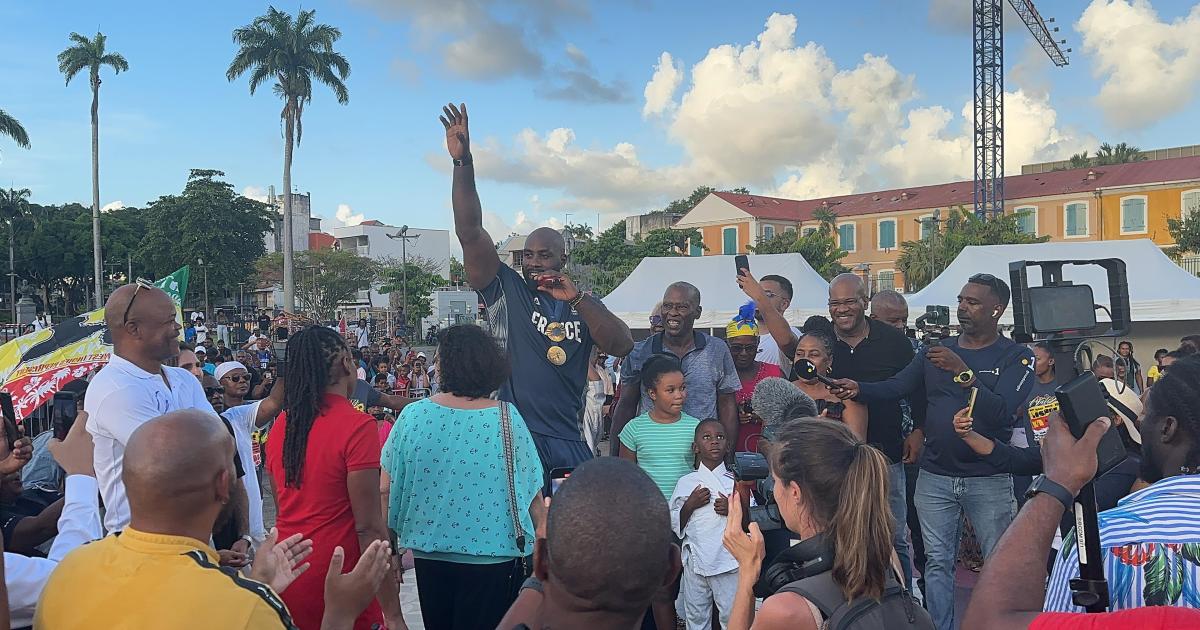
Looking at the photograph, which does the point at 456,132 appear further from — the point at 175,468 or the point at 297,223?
the point at 297,223

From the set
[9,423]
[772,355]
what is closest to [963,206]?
[772,355]

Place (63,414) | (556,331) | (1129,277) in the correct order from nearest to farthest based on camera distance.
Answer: (556,331) → (63,414) → (1129,277)

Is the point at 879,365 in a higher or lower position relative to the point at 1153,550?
higher

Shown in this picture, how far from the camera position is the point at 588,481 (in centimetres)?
169

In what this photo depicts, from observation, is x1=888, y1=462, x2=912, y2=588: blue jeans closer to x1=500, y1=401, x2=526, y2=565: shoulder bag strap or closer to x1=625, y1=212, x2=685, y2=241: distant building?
x1=500, y1=401, x2=526, y2=565: shoulder bag strap

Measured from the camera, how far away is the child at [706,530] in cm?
404

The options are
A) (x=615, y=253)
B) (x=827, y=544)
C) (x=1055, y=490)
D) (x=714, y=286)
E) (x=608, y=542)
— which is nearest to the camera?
(x=608, y=542)

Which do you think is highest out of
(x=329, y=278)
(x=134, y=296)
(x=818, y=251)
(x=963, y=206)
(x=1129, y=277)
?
(x=963, y=206)

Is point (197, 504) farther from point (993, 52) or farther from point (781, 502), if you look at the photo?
point (993, 52)

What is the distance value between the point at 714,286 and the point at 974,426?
43.5 feet

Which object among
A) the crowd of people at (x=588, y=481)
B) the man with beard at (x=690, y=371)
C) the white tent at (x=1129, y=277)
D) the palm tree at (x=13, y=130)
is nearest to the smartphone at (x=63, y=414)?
the crowd of people at (x=588, y=481)

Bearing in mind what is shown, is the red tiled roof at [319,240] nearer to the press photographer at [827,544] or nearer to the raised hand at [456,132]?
the raised hand at [456,132]

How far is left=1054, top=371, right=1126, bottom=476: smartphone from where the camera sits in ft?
5.60

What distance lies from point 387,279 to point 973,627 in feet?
175
